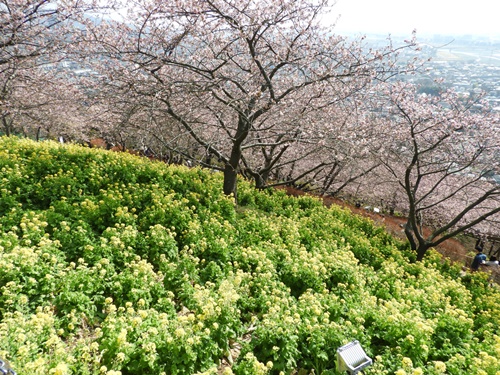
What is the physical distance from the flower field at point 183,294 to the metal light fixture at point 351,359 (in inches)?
15.5

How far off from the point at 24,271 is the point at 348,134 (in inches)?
319

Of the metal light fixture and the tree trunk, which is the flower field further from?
the tree trunk

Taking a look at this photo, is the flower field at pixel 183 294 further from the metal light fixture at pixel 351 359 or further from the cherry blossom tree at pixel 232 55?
the cherry blossom tree at pixel 232 55

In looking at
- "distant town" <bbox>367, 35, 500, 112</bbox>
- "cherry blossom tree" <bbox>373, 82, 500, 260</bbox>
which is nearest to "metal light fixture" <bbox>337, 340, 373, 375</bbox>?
"distant town" <bbox>367, 35, 500, 112</bbox>

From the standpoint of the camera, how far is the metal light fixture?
365 cm

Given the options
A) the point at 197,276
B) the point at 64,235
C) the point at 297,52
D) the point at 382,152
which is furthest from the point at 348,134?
the point at 64,235

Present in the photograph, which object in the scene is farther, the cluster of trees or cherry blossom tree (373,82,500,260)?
cherry blossom tree (373,82,500,260)

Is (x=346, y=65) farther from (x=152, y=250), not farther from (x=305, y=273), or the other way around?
(x=152, y=250)

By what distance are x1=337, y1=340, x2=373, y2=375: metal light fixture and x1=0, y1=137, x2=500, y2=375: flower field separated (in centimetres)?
39

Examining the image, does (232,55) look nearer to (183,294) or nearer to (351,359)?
(183,294)

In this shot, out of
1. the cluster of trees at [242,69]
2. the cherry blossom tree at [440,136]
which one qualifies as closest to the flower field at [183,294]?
the cluster of trees at [242,69]

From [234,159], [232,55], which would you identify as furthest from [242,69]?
[234,159]

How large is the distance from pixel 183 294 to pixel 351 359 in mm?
2424

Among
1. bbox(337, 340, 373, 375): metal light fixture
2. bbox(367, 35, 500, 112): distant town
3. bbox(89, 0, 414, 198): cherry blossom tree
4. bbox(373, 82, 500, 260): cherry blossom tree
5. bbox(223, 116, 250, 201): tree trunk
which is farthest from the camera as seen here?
bbox(373, 82, 500, 260): cherry blossom tree
